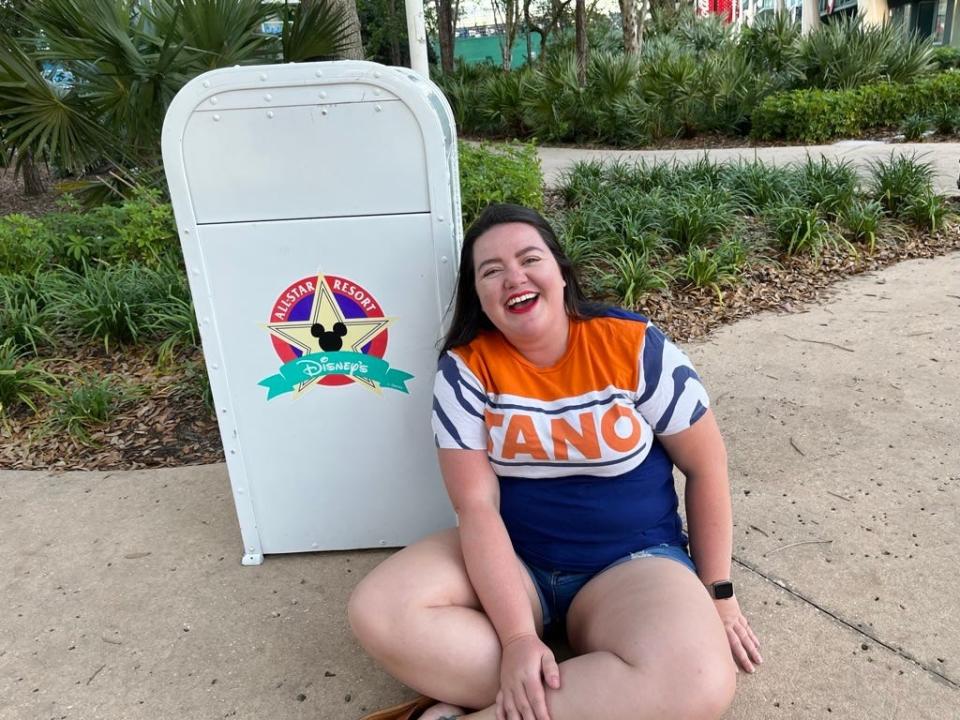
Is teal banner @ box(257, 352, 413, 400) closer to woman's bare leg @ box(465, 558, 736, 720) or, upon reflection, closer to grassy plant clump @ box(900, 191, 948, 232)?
woman's bare leg @ box(465, 558, 736, 720)

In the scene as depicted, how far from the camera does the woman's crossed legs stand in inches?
64.1

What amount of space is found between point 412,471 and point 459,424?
2.08 ft

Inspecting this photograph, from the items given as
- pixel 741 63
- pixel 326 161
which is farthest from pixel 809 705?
pixel 741 63

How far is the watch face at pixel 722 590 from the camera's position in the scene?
2.00 metres

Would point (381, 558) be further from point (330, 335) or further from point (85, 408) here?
point (85, 408)

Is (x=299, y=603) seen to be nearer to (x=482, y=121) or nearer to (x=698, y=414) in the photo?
(x=698, y=414)

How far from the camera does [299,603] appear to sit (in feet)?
8.26

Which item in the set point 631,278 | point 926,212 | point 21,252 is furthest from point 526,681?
point 926,212

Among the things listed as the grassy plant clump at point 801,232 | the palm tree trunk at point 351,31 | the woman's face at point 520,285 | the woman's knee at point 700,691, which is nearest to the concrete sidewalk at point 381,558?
the woman's knee at point 700,691

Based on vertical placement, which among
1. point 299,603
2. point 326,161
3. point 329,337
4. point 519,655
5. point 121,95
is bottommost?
point 299,603

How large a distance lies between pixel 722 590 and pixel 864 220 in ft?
14.1

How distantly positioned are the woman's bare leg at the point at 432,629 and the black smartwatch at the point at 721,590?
1.47 ft

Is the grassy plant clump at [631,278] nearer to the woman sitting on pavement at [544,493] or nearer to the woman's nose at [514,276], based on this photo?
the woman sitting on pavement at [544,493]

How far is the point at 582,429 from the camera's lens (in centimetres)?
192
